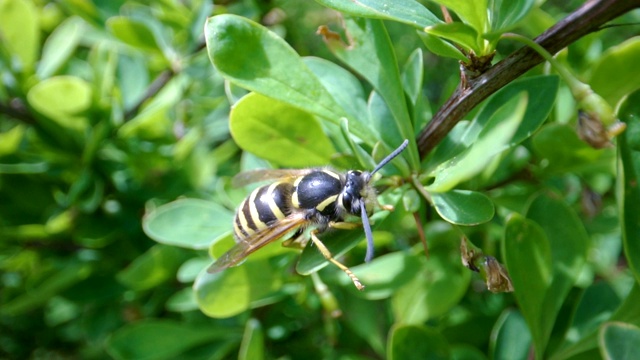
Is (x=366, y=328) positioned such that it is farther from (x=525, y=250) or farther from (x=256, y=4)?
(x=256, y=4)

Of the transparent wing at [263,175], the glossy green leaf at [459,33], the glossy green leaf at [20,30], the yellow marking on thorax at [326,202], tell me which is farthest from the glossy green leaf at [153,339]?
the glossy green leaf at [459,33]

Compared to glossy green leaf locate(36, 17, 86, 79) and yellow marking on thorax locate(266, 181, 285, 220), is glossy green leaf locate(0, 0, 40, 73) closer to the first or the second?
glossy green leaf locate(36, 17, 86, 79)

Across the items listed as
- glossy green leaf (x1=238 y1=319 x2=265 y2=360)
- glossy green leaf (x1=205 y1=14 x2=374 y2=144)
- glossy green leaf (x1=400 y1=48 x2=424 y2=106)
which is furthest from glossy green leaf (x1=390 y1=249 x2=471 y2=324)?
glossy green leaf (x1=205 y1=14 x2=374 y2=144)

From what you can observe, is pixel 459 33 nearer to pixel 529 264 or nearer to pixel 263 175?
pixel 529 264

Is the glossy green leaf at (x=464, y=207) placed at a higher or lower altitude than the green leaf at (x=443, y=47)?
lower

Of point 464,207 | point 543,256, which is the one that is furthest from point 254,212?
point 543,256

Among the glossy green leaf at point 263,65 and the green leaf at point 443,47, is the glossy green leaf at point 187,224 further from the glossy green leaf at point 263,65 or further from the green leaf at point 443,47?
the green leaf at point 443,47

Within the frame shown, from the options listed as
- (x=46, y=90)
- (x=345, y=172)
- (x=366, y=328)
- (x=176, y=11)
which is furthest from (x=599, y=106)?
(x=176, y=11)
